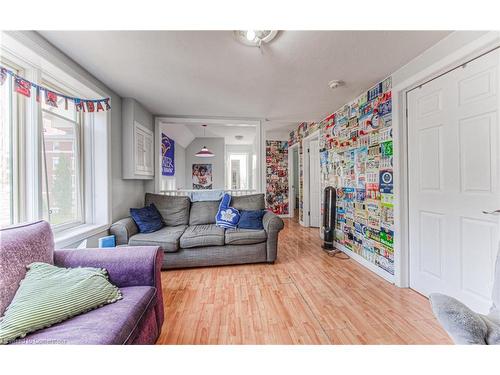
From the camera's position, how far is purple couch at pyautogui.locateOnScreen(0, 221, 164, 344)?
33.5 inches

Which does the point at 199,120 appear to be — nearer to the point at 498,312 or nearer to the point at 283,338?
the point at 283,338

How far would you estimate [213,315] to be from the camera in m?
1.61

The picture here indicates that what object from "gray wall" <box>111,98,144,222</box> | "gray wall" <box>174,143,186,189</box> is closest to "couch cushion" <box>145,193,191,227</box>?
"gray wall" <box>111,98,144,222</box>

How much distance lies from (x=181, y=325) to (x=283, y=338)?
2.47 feet

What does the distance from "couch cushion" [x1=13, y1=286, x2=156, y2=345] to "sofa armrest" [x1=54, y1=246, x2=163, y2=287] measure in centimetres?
19

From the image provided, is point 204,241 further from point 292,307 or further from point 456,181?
point 456,181

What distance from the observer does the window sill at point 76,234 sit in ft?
5.53

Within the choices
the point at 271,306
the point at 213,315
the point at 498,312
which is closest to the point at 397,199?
the point at 498,312

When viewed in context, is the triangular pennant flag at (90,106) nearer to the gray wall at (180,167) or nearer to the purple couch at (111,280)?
the purple couch at (111,280)

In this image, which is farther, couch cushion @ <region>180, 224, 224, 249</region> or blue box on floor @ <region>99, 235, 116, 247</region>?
couch cushion @ <region>180, 224, 224, 249</region>

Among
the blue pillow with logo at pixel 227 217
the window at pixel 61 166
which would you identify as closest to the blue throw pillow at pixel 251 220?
the blue pillow with logo at pixel 227 217

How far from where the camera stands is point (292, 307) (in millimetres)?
1700

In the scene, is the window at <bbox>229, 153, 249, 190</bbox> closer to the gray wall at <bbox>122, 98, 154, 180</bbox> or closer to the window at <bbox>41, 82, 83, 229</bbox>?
the gray wall at <bbox>122, 98, 154, 180</bbox>

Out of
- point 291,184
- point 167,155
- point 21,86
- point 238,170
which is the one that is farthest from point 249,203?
point 238,170
